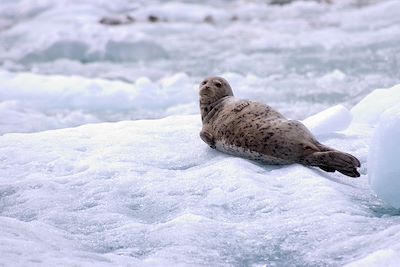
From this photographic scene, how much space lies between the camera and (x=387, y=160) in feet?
9.41

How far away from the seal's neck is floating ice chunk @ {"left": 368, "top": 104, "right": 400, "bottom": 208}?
4.28ft

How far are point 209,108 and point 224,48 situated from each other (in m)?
7.38

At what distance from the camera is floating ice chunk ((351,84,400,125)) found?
4.44 m

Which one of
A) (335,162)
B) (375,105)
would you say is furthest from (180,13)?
(335,162)

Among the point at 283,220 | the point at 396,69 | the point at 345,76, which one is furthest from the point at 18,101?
the point at 283,220

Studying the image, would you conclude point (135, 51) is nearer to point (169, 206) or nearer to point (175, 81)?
point (175, 81)

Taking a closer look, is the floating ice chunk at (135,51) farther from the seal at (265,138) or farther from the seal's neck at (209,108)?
the seal at (265,138)

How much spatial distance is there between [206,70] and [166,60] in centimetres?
143

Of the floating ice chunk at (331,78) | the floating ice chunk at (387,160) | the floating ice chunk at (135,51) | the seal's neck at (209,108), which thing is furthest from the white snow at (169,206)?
the floating ice chunk at (135,51)

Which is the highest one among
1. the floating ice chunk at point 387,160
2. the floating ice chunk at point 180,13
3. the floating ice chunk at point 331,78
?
the floating ice chunk at point 387,160

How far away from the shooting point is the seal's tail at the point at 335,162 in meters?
3.19

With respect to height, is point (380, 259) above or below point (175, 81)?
above

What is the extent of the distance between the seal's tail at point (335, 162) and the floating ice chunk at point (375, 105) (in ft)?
4.06

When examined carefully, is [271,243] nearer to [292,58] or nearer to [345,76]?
[345,76]
